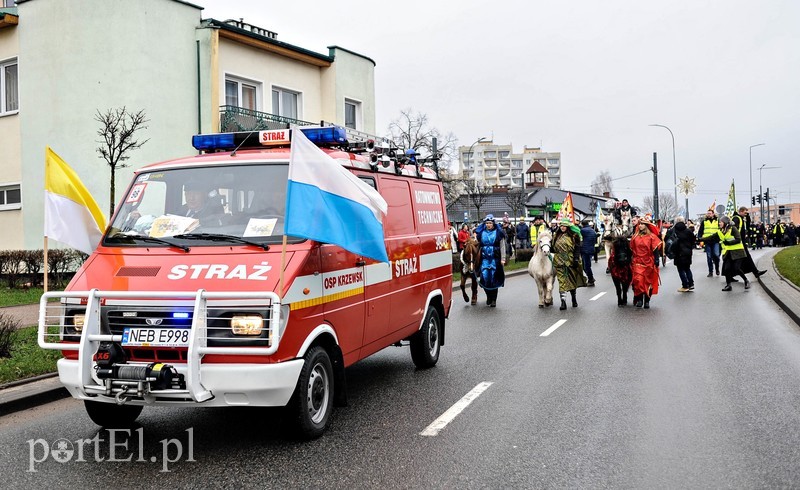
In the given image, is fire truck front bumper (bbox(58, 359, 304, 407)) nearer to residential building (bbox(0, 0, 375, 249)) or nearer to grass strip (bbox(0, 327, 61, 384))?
grass strip (bbox(0, 327, 61, 384))

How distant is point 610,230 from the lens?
628 inches

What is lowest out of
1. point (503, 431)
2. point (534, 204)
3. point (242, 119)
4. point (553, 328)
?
point (503, 431)

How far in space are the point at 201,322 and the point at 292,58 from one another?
844 inches

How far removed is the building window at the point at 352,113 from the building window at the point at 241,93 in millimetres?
4389

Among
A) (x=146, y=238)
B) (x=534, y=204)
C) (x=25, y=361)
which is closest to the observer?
(x=146, y=238)

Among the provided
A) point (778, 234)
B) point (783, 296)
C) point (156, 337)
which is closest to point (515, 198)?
point (778, 234)

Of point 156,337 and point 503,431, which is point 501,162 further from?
point 156,337

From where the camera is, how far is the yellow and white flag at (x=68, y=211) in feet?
20.6

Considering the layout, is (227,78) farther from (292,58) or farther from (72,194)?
(72,194)

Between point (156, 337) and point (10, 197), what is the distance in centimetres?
1965

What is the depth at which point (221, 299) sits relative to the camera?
4.91 metres

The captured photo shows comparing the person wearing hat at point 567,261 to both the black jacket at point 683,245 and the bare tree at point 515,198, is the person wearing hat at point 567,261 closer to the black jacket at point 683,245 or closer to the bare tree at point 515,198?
the black jacket at point 683,245

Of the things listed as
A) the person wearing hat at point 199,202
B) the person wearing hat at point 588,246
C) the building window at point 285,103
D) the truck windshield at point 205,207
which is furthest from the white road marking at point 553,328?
the building window at point 285,103

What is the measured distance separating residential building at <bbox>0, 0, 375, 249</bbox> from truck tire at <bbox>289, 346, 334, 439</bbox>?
1593cm
